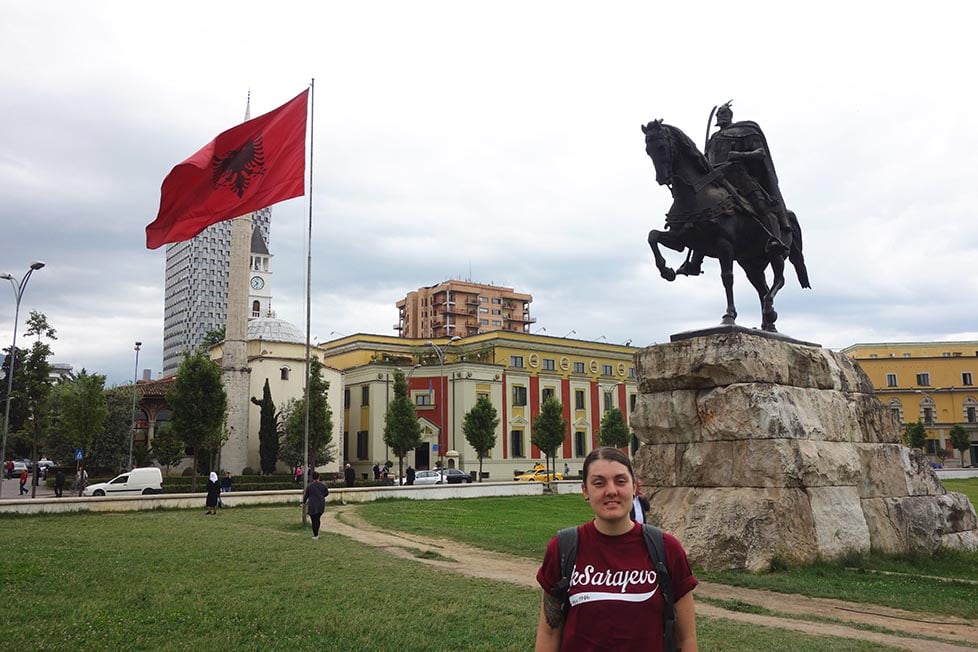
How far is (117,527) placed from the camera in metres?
18.6

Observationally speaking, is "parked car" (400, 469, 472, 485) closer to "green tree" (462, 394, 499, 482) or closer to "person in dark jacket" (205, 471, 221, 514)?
"green tree" (462, 394, 499, 482)

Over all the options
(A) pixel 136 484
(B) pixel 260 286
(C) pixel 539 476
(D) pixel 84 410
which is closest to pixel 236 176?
(D) pixel 84 410

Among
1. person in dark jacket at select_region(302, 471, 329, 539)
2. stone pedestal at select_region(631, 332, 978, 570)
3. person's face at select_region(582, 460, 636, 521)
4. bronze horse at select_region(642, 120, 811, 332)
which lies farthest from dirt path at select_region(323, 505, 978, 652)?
person's face at select_region(582, 460, 636, 521)

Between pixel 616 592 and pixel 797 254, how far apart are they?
45.3 ft

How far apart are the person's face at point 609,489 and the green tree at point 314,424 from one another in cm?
4458

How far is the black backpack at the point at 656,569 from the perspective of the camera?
3.15 m

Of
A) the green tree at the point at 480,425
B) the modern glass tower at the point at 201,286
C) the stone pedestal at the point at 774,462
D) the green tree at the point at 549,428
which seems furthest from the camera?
the modern glass tower at the point at 201,286

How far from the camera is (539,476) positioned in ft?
167

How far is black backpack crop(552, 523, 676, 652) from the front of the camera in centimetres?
315

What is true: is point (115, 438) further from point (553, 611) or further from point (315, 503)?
point (553, 611)

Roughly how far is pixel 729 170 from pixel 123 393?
5099cm

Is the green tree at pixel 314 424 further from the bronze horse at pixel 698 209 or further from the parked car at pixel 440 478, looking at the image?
the bronze horse at pixel 698 209

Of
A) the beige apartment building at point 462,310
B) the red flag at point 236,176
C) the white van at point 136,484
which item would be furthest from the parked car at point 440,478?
the beige apartment building at point 462,310

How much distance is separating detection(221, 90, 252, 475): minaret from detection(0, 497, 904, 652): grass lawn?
127 feet
